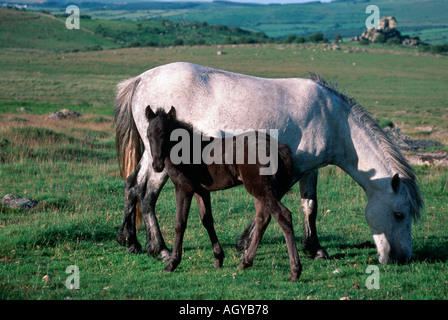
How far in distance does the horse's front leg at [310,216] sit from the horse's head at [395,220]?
86cm

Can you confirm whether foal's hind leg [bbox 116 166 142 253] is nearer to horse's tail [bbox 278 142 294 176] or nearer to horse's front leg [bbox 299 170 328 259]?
horse's tail [bbox 278 142 294 176]

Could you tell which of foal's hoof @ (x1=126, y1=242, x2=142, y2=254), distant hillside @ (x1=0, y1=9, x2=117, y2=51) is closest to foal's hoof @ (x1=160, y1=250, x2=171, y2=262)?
foal's hoof @ (x1=126, y1=242, x2=142, y2=254)

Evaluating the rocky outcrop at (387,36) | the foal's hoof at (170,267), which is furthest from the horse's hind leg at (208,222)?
the rocky outcrop at (387,36)

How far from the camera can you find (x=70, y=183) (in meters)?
11.1

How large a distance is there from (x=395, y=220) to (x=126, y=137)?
437cm

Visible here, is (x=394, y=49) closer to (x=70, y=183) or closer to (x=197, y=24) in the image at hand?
(x=197, y=24)

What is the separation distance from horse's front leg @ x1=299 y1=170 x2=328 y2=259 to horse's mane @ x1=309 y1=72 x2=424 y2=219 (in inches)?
41.6

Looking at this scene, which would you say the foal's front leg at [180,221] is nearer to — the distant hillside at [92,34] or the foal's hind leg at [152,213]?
the foal's hind leg at [152,213]

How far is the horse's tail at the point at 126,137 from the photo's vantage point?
323 inches

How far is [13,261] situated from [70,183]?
450 centimetres

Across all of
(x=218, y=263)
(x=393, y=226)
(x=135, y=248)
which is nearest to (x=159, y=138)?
(x=218, y=263)

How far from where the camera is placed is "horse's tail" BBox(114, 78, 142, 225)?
8211 mm

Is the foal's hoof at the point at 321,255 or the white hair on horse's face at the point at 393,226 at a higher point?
the white hair on horse's face at the point at 393,226
